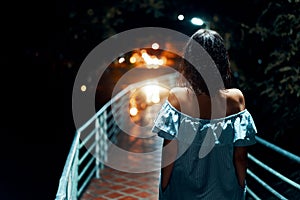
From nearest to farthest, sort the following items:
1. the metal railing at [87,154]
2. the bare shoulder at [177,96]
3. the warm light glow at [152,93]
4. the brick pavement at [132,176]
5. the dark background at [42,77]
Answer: the bare shoulder at [177,96] → the metal railing at [87,154] → the brick pavement at [132,176] → the dark background at [42,77] → the warm light glow at [152,93]

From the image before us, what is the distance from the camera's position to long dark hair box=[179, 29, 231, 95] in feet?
7.44

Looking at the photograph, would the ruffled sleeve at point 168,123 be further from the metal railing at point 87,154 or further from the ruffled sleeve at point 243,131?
the metal railing at point 87,154

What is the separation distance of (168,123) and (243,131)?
1.39 feet

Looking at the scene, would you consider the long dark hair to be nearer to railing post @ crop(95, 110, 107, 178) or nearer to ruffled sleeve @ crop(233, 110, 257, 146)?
ruffled sleeve @ crop(233, 110, 257, 146)

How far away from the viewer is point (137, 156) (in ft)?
23.1

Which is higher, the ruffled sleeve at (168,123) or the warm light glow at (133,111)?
the warm light glow at (133,111)

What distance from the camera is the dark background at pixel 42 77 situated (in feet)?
27.5

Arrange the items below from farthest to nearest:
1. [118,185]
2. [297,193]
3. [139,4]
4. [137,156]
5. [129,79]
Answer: [129,79], [139,4], [137,156], [118,185], [297,193]

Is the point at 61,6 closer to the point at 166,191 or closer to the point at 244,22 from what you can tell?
the point at 244,22

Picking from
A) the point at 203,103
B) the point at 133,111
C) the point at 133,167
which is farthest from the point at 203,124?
the point at 133,111

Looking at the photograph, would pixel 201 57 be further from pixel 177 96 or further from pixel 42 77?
pixel 42 77

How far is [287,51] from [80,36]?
15.4 feet

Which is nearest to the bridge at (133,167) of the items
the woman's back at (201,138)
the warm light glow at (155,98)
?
the woman's back at (201,138)

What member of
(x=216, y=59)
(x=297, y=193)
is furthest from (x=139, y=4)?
(x=216, y=59)
